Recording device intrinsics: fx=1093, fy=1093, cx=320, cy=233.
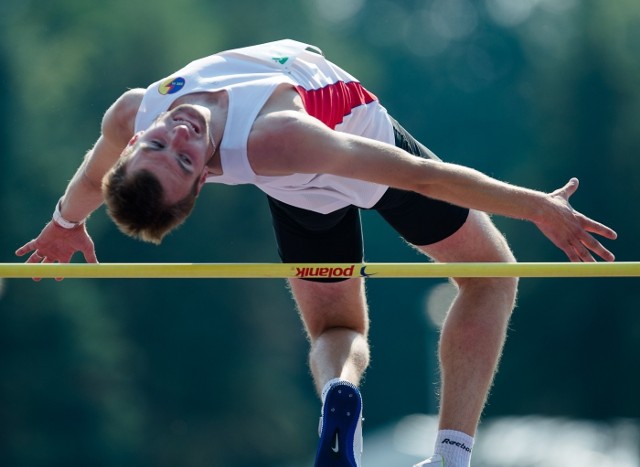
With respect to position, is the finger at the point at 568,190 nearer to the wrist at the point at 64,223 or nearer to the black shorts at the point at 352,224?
the black shorts at the point at 352,224

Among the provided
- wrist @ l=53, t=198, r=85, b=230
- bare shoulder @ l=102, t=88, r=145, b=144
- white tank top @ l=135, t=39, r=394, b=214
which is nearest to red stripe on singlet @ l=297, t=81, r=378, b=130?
white tank top @ l=135, t=39, r=394, b=214

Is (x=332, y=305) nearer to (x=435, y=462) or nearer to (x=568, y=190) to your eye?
(x=435, y=462)

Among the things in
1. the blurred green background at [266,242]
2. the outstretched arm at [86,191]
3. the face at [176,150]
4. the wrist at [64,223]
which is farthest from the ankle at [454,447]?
the blurred green background at [266,242]

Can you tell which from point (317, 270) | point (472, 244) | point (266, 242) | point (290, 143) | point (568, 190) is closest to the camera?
point (290, 143)

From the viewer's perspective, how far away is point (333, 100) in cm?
311

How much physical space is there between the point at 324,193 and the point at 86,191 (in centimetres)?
75

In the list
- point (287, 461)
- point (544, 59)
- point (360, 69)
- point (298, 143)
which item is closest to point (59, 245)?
point (298, 143)

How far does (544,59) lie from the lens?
12516 mm

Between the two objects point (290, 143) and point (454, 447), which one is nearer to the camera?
point (290, 143)

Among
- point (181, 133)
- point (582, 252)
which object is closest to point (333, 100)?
point (181, 133)

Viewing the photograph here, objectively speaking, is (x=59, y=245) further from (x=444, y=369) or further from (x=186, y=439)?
(x=186, y=439)

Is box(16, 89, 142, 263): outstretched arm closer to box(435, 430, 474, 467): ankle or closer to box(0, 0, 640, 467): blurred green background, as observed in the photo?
box(435, 430, 474, 467): ankle

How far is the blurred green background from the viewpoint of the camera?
10.6 metres

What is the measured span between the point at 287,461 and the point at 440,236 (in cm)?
838
